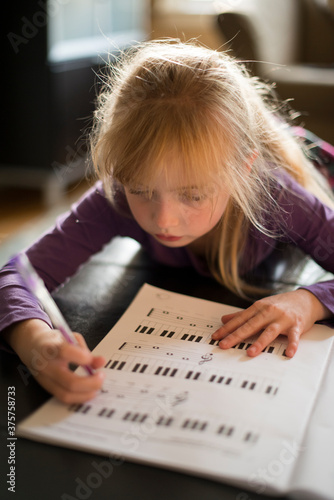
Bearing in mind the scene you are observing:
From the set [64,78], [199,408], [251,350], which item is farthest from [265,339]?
[64,78]

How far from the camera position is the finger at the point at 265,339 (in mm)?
652

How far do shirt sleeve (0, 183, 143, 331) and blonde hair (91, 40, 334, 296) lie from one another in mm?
56

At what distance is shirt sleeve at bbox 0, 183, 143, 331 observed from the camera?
757 millimetres

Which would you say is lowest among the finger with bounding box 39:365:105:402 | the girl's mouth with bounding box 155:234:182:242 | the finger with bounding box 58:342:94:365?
the finger with bounding box 39:365:105:402

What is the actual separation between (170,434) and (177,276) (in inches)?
16.5

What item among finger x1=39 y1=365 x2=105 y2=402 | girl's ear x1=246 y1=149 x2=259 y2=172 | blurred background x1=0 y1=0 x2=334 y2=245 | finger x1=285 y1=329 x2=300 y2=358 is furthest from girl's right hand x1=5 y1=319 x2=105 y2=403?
blurred background x1=0 y1=0 x2=334 y2=245

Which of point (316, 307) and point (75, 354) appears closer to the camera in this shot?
point (75, 354)

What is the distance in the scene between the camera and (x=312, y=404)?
0.56 meters

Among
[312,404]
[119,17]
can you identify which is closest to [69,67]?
[119,17]

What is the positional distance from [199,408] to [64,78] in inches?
83.2

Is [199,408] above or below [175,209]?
below

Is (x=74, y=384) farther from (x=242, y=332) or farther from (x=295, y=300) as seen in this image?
(x=295, y=300)

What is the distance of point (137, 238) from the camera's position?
0.99 meters

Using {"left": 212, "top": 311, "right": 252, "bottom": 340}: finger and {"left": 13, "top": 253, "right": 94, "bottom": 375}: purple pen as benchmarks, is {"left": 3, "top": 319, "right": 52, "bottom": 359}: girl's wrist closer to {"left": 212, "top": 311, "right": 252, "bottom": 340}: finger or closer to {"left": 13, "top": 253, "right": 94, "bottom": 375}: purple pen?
{"left": 13, "top": 253, "right": 94, "bottom": 375}: purple pen
